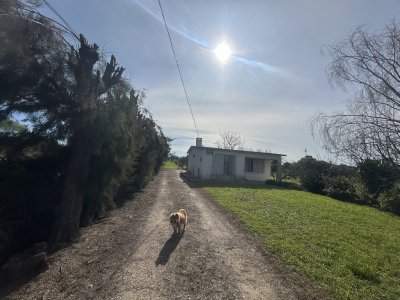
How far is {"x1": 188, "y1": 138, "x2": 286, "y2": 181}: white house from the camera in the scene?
27125 mm

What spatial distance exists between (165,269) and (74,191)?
14.9 feet

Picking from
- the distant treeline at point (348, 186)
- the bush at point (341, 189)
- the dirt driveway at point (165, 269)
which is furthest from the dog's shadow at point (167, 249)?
the bush at point (341, 189)

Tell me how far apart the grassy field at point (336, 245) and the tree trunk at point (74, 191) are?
209 inches

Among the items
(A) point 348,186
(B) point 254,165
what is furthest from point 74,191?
(B) point 254,165

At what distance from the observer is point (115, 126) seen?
9.37 m

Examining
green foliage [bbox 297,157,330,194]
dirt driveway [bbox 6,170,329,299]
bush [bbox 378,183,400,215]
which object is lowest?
dirt driveway [bbox 6,170,329,299]

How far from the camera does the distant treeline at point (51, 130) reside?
7441 mm

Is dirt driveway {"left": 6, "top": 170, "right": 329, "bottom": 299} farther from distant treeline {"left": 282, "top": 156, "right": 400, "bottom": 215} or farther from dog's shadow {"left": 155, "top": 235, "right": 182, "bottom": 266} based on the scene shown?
distant treeline {"left": 282, "top": 156, "right": 400, "bottom": 215}

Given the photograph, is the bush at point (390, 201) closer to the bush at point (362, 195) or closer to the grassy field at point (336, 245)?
the bush at point (362, 195)

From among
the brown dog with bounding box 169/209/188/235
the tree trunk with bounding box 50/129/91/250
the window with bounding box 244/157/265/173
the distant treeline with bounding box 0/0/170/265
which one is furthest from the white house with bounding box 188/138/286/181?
the brown dog with bounding box 169/209/188/235

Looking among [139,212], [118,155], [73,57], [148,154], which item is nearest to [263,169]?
[148,154]

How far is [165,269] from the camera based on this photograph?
5.88 m

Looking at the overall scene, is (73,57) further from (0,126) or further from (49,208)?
(49,208)

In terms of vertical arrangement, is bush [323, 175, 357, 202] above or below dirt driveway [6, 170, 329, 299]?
above
